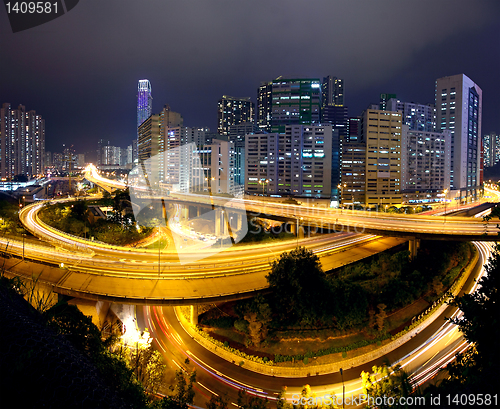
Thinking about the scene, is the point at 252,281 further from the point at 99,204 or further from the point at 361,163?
the point at 361,163

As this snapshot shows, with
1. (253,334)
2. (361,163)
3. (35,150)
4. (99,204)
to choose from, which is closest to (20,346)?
(253,334)

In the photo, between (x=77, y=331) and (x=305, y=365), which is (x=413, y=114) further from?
(x=77, y=331)

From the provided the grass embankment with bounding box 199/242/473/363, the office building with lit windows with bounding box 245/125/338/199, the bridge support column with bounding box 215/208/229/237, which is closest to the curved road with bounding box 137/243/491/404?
the grass embankment with bounding box 199/242/473/363

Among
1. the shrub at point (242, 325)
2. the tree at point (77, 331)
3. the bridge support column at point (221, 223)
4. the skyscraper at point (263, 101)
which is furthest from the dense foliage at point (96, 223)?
the skyscraper at point (263, 101)

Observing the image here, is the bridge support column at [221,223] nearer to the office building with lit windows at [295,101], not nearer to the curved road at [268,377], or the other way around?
the curved road at [268,377]

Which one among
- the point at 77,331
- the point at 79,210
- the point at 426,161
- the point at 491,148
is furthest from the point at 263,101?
the point at 77,331

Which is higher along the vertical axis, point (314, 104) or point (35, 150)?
point (314, 104)
